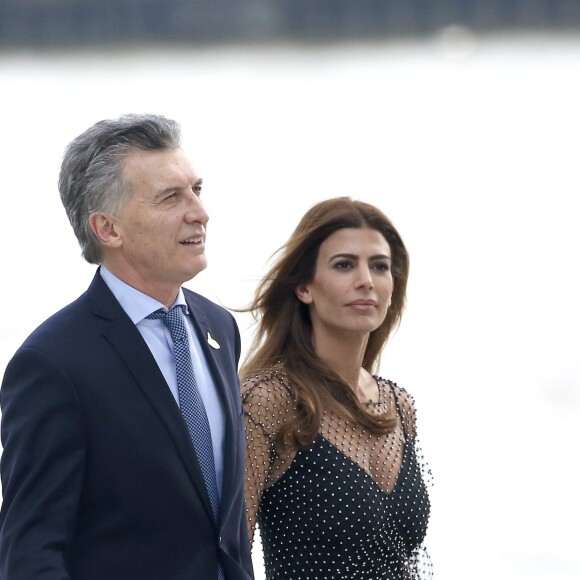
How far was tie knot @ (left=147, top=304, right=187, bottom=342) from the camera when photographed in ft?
7.34

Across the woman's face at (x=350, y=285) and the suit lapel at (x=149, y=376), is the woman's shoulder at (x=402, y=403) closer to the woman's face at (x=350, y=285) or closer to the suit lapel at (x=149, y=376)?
the woman's face at (x=350, y=285)

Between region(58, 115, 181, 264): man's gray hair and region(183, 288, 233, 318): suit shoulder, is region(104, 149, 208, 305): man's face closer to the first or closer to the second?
region(58, 115, 181, 264): man's gray hair

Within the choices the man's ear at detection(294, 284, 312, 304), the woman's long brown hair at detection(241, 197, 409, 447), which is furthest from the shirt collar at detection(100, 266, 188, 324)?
the man's ear at detection(294, 284, 312, 304)

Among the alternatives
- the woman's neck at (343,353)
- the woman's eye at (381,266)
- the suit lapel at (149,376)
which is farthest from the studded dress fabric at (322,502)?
the suit lapel at (149,376)

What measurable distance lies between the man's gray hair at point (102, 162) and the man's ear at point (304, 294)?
81 cm

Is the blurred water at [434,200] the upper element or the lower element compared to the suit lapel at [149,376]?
lower

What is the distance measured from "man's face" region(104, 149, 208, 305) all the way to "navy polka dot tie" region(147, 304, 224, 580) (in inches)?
3.1

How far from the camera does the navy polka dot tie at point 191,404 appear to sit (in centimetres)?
219

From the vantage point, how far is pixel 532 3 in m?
18.7

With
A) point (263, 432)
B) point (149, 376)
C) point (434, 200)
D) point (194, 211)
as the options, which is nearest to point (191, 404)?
point (149, 376)

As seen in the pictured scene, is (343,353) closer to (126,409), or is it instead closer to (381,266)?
(381,266)

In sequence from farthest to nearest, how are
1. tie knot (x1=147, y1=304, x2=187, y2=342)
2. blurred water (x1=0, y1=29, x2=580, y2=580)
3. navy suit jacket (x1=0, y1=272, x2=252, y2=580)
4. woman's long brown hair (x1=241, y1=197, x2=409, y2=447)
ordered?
blurred water (x1=0, y1=29, x2=580, y2=580)
woman's long brown hair (x1=241, y1=197, x2=409, y2=447)
tie knot (x1=147, y1=304, x2=187, y2=342)
navy suit jacket (x1=0, y1=272, x2=252, y2=580)

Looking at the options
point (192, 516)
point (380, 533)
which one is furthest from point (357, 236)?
point (192, 516)

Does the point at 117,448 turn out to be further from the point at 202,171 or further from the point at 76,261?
the point at 202,171
